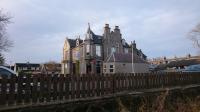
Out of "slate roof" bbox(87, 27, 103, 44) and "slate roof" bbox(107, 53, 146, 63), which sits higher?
"slate roof" bbox(87, 27, 103, 44)

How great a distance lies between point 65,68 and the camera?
61.8m

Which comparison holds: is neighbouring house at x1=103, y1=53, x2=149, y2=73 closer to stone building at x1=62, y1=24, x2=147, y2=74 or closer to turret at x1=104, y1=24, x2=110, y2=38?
stone building at x1=62, y1=24, x2=147, y2=74

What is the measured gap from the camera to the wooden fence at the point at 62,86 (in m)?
10.1

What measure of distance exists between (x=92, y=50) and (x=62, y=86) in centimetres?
4628

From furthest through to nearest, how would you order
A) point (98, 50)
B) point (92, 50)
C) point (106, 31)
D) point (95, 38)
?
point (106, 31) < point (95, 38) < point (98, 50) < point (92, 50)

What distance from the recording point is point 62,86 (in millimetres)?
11562

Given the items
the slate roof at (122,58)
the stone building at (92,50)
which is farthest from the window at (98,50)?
the slate roof at (122,58)

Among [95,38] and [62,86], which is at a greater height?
[95,38]

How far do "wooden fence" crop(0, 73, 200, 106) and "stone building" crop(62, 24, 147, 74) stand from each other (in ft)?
127

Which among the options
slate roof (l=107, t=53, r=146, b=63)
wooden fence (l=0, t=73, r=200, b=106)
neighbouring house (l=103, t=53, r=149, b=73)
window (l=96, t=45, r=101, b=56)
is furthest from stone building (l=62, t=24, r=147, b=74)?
wooden fence (l=0, t=73, r=200, b=106)

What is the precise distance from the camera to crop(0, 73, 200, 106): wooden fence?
10133 mm

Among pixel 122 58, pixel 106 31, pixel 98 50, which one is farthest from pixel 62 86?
pixel 106 31

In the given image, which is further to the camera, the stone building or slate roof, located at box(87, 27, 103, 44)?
slate roof, located at box(87, 27, 103, 44)

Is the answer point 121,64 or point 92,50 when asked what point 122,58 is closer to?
point 121,64
